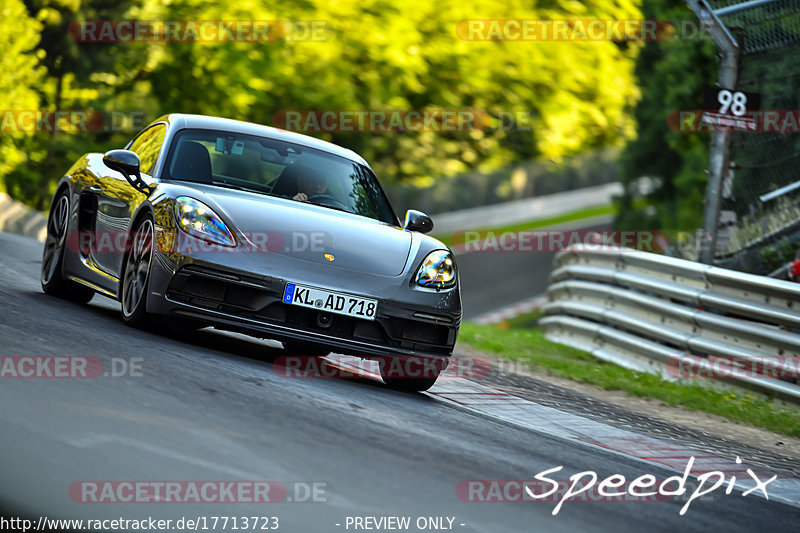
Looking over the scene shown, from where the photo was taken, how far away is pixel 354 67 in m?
29.0

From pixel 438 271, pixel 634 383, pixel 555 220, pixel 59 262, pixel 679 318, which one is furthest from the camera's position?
pixel 555 220

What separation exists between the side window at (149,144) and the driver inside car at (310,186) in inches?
38.0

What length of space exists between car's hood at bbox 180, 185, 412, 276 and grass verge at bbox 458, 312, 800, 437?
3.20 meters

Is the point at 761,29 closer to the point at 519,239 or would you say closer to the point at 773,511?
the point at 773,511

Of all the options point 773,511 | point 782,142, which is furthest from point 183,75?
point 773,511

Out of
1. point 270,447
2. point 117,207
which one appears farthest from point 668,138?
point 270,447

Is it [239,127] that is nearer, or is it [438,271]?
[438,271]

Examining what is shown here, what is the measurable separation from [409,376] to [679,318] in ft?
14.3

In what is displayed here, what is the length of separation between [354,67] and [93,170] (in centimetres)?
2064

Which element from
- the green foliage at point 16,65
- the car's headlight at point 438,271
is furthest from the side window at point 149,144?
the green foliage at point 16,65

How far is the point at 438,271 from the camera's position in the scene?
7.37 metres

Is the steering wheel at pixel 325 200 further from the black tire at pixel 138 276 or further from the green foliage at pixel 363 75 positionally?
the green foliage at pixel 363 75

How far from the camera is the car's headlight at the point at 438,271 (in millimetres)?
7259

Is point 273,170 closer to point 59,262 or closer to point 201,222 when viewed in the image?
point 201,222
